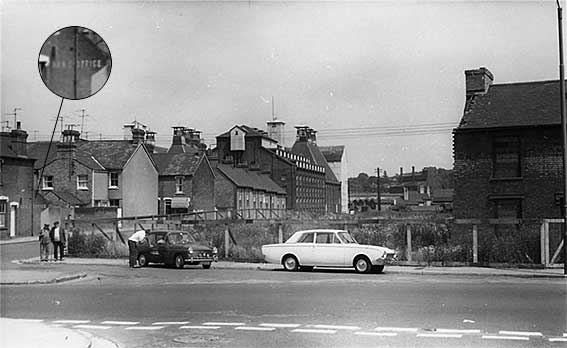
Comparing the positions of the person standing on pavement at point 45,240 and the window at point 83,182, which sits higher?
the window at point 83,182

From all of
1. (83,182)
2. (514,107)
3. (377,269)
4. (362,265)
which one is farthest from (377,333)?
(83,182)

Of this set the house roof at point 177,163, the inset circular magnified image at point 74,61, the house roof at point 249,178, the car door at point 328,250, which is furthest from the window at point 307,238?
the house roof at point 249,178

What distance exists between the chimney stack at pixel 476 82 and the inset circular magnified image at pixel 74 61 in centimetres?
2633

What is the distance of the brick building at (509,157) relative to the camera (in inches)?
1234

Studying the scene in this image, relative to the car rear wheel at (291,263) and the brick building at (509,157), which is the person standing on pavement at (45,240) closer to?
the car rear wheel at (291,263)

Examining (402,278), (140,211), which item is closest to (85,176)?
(140,211)

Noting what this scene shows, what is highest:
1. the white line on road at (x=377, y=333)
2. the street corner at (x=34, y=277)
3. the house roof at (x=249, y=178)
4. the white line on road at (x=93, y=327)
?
the house roof at (x=249, y=178)

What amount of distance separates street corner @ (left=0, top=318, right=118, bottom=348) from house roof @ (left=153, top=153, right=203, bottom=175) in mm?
53731

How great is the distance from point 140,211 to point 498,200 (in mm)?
33003

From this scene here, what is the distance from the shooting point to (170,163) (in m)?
65.7

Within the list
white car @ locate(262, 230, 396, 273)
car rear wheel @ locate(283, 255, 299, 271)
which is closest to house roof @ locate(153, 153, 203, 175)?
white car @ locate(262, 230, 396, 273)

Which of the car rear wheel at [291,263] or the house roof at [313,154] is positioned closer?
the car rear wheel at [291,263]

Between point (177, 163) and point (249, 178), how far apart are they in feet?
29.8

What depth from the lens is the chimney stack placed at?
35219 millimetres
